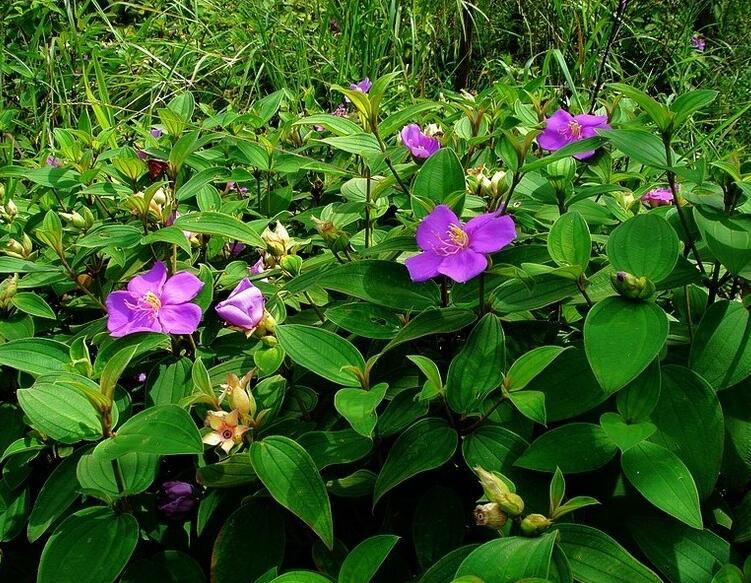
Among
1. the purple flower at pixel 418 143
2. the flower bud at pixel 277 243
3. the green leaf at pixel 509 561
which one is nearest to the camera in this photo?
the green leaf at pixel 509 561

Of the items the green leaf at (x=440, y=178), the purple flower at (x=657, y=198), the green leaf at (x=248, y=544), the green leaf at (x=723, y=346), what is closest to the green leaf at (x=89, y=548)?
the green leaf at (x=248, y=544)

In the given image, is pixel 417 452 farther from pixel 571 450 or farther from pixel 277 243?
pixel 277 243

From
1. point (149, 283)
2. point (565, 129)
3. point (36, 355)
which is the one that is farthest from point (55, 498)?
point (565, 129)

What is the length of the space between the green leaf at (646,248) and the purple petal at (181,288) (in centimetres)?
58

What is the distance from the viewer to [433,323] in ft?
2.94

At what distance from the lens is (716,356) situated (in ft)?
2.76

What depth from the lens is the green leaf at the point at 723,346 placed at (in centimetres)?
83

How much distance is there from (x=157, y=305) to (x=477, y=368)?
18.7 inches

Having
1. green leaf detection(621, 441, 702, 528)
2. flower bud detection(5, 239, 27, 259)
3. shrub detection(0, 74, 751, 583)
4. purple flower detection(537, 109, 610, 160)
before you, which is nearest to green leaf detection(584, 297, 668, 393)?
shrub detection(0, 74, 751, 583)

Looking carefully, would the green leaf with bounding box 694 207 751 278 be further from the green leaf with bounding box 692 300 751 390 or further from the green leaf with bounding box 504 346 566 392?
the green leaf with bounding box 504 346 566 392

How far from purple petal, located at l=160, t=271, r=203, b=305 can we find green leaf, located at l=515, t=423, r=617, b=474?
1.73ft

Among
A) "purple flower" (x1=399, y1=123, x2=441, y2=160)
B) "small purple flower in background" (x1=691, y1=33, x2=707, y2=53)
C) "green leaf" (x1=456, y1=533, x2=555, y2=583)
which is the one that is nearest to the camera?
"green leaf" (x1=456, y1=533, x2=555, y2=583)

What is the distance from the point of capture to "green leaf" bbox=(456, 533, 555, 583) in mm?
692

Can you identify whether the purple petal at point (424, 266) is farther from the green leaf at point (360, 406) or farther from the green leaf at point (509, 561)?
the green leaf at point (509, 561)
